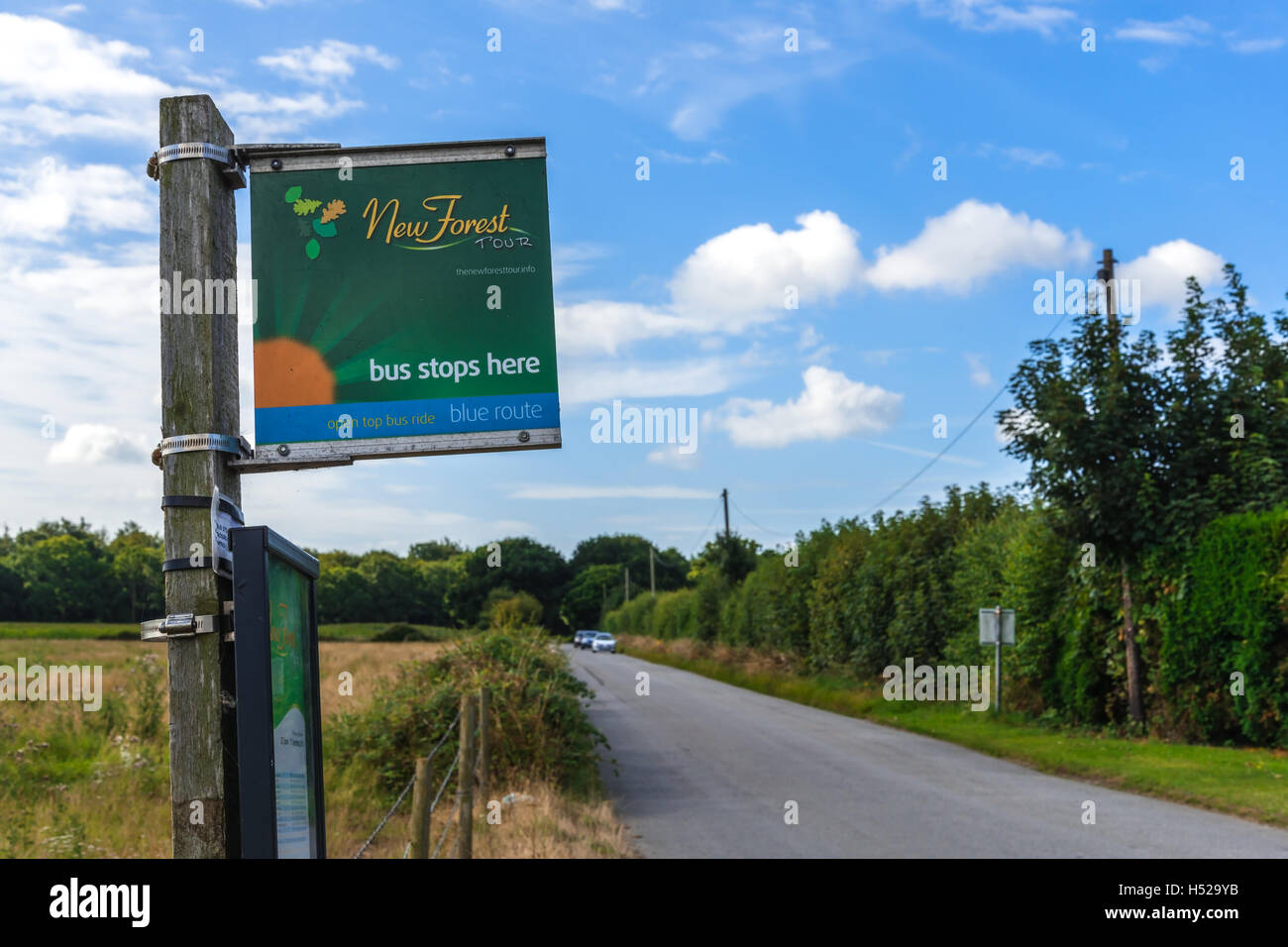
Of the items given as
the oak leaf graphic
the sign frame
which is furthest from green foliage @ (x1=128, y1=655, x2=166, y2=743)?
the sign frame

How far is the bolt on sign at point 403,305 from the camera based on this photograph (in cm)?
333

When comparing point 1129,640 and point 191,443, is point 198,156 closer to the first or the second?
point 191,443

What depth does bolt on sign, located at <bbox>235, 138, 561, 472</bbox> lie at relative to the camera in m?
3.33

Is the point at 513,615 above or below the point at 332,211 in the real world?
below

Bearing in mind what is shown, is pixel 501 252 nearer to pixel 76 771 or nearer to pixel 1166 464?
pixel 76 771

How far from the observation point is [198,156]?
3.17m

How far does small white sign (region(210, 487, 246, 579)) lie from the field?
17.7ft

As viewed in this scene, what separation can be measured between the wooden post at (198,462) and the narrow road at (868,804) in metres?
7.04

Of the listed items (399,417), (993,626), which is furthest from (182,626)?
(993,626)

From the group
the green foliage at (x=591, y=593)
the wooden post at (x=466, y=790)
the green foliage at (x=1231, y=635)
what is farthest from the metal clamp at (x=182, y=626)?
the green foliage at (x=591, y=593)

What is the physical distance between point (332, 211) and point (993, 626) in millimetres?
18426

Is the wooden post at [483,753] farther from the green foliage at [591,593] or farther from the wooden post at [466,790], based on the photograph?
the green foliage at [591,593]

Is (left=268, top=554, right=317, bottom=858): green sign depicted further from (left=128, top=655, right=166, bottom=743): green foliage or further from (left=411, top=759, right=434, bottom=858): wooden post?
(left=128, top=655, right=166, bottom=743): green foliage
